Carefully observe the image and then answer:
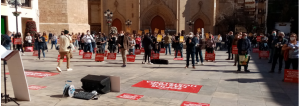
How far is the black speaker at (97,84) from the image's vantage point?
6543 mm

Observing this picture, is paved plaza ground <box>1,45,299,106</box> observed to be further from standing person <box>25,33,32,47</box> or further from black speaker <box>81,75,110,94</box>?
standing person <box>25,33,32,47</box>

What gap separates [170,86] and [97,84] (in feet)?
7.35

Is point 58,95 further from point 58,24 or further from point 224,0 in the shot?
point 224,0

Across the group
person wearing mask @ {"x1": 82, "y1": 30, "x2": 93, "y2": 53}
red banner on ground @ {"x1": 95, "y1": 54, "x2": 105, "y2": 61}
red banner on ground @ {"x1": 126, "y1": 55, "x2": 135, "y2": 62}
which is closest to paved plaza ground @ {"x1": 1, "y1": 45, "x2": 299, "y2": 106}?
red banner on ground @ {"x1": 126, "y1": 55, "x2": 135, "y2": 62}

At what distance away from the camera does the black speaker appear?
21.5 ft

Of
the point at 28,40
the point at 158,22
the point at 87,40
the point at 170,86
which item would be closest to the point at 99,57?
the point at 87,40

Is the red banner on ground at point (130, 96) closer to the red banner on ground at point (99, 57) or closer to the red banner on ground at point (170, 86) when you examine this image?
the red banner on ground at point (170, 86)

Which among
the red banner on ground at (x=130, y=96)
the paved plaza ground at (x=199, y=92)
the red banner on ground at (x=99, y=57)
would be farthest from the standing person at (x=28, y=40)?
the red banner on ground at (x=130, y=96)

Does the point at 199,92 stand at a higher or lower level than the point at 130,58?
lower

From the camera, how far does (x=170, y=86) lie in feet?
25.1

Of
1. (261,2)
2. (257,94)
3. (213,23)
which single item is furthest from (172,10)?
(257,94)

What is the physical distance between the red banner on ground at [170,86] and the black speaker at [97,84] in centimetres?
124

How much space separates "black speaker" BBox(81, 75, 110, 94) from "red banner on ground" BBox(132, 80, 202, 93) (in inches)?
48.8

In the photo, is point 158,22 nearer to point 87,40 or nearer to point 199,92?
point 87,40
